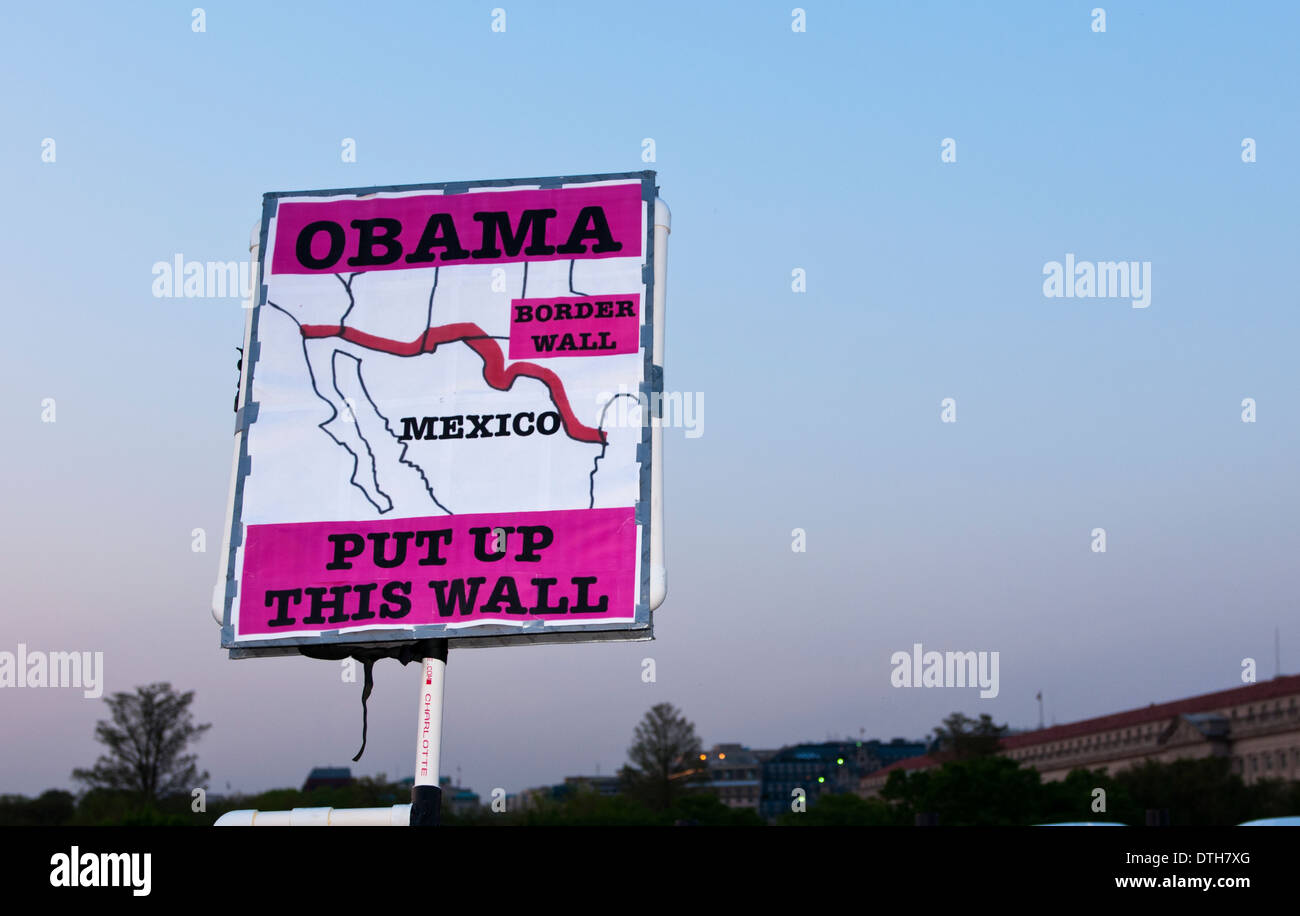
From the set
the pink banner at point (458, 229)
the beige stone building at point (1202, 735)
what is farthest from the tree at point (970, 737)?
the pink banner at point (458, 229)

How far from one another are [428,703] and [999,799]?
102261 millimetres

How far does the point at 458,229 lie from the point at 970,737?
146647 mm

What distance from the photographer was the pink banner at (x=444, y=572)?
303 inches

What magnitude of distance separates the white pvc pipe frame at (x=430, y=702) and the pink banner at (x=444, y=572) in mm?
149

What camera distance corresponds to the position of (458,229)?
8.59m

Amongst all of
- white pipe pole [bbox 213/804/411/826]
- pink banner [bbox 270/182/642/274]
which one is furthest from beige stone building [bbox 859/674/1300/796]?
white pipe pole [bbox 213/804/411/826]

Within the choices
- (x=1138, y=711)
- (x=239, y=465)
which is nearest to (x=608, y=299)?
(x=239, y=465)

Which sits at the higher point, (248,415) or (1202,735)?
(248,415)

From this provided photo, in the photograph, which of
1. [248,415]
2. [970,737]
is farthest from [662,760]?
[248,415]

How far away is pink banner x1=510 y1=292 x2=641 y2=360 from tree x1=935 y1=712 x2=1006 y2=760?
145m

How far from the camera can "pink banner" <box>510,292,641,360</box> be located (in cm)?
815

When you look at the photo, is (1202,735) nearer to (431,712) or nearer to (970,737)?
(970,737)
